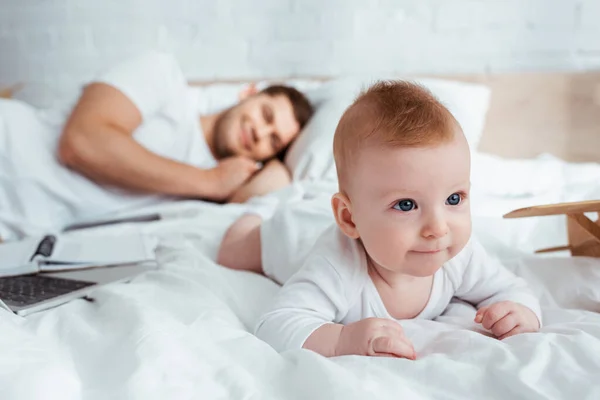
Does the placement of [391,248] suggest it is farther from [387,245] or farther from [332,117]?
[332,117]

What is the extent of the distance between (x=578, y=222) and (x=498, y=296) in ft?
0.63

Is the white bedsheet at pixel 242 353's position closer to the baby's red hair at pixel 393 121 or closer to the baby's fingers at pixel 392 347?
the baby's fingers at pixel 392 347

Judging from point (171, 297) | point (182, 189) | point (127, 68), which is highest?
point (127, 68)

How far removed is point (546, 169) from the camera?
168cm

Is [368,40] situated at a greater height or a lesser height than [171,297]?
greater

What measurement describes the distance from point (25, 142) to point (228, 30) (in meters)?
0.89

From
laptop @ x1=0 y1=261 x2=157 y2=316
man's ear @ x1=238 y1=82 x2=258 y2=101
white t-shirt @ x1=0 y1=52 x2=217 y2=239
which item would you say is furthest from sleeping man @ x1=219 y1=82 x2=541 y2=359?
man's ear @ x1=238 y1=82 x2=258 y2=101

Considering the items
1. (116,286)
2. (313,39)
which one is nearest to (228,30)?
(313,39)

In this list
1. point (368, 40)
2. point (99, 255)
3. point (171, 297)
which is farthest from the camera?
point (368, 40)

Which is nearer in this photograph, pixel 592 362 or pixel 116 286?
pixel 592 362

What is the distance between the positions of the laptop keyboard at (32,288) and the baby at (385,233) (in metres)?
0.35

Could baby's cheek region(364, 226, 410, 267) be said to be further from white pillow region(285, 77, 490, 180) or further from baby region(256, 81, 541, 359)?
white pillow region(285, 77, 490, 180)

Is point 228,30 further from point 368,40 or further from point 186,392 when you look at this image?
point 186,392

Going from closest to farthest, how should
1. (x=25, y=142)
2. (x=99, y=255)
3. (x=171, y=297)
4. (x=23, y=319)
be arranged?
(x=23, y=319), (x=171, y=297), (x=99, y=255), (x=25, y=142)
